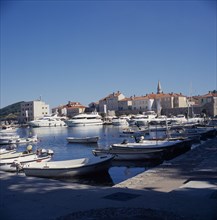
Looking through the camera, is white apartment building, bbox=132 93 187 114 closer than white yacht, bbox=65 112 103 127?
No

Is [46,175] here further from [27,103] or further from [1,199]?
[27,103]

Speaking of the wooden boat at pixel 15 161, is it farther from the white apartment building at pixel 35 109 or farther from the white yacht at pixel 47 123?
the white apartment building at pixel 35 109

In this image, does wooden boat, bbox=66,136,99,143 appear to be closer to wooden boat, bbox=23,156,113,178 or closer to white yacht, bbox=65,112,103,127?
wooden boat, bbox=23,156,113,178

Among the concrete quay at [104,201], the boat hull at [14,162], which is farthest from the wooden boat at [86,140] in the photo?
the concrete quay at [104,201]

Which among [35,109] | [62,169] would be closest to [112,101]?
[35,109]

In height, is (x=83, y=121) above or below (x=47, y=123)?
above

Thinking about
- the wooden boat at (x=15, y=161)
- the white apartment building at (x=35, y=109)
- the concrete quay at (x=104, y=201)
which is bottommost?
the wooden boat at (x=15, y=161)

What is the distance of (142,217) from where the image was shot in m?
7.16

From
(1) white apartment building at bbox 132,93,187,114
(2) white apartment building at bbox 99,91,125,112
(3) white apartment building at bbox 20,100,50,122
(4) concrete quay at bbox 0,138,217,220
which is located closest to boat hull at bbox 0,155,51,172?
(4) concrete quay at bbox 0,138,217,220

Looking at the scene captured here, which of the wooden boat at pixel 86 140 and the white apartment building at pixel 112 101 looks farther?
the white apartment building at pixel 112 101

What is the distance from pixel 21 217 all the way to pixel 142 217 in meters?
2.61

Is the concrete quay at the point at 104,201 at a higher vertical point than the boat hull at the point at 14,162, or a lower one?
higher

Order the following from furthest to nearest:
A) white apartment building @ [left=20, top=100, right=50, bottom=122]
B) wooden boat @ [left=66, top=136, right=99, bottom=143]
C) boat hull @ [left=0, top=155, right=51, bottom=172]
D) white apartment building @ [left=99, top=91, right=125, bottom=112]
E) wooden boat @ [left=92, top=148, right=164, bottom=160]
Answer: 1. white apartment building @ [left=99, top=91, right=125, bottom=112]
2. white apartment building @ [left=20, top=100, right=50, bottom=122]
3. wooden boat @ [left=66, top=136, right=99, bottom=143]
4. wooden boat @ [left=92, top=148, right=164, bottom=160]
5. boat hull @ [left=0, top=155, right=51, bottom=172]

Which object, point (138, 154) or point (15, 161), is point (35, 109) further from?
point (15, 161)
